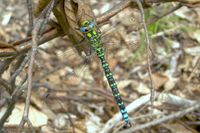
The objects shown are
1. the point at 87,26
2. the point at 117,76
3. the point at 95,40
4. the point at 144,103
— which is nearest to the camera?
the point at 87,26

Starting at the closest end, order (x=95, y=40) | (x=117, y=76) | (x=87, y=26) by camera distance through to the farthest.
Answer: (x=87, y=26), (x=95, y=40), (x=117, y=76)

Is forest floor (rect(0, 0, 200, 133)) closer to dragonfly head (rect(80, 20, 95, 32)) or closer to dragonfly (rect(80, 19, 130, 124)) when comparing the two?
dragonfly (rect(80, 19, 130, 124))

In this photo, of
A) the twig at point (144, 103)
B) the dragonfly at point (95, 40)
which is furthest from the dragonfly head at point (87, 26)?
the twig at point (144, 103)

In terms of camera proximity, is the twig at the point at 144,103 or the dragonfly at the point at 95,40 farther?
the twig at the point at 144,103

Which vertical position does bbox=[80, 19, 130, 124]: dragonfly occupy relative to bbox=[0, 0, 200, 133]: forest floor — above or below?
above

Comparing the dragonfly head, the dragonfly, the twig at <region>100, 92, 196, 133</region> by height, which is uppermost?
the dragonfly head

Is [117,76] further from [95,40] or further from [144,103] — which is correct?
[95,40]

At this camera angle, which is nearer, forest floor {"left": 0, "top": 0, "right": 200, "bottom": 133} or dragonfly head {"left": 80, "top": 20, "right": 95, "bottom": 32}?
dragonfly head {"left": 80, "top": 20, "right": 95, "bottom": 32}

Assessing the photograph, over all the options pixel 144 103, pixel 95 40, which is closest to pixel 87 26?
pixel 95 40

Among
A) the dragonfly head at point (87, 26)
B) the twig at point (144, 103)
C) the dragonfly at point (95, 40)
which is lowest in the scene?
the twig at point (144, 103)

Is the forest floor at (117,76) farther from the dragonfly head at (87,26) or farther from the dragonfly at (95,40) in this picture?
the dragonfly head at (87,26)

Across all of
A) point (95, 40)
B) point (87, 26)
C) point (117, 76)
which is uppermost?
point (87, 26)

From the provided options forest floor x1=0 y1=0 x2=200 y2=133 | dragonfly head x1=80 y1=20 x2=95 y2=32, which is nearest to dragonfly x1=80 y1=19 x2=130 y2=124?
dragonfly head x1=80 y1=20 x2=95 y2=32
